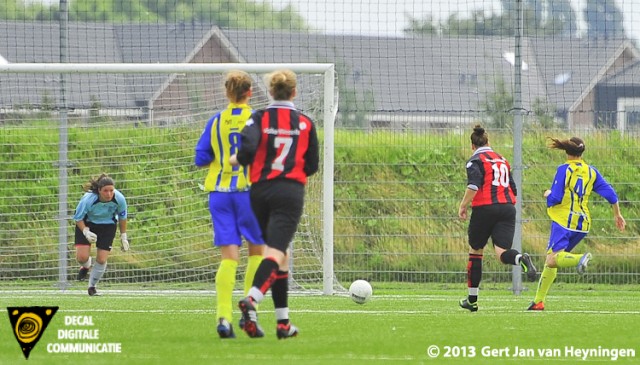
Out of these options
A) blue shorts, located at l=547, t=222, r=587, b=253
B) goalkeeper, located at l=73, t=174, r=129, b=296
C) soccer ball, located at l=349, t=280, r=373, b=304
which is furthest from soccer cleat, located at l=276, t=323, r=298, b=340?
→ goalkeeper, located at l=73, t=174, r=129, b=296

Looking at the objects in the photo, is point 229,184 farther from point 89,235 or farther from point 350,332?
point 89,235

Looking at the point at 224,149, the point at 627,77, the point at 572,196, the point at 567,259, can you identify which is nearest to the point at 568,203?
the point at 572,196

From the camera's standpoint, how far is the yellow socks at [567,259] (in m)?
12.2

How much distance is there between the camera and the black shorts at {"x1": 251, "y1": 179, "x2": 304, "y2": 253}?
836 cm

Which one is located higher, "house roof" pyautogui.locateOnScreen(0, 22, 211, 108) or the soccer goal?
"house roof" pyautogui.locateOnScreen(0, 22, 211, 108)

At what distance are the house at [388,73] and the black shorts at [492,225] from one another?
384 centimetres

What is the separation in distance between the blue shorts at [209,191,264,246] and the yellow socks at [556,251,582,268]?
4.43 m

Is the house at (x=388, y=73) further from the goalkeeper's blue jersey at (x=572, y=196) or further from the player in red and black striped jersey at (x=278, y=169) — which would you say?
the player in red and black striped jersey at (x=278, y=169)

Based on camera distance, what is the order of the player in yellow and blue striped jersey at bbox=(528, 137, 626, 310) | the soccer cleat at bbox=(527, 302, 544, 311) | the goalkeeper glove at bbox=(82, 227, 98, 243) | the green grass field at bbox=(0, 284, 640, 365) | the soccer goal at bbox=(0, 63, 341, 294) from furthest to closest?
the soccer goal at bbox=(0, 63, 341, 294), the goalkeeper glove at bbox=(82, 227, 98, 243), the player in yellow and blue striped jersey at bbox=(528, 137, 626, 310), the soccer cleat at bbox=(527, 302, 544, 311), the green grass field at bbox=(0, 284, 640, 365)

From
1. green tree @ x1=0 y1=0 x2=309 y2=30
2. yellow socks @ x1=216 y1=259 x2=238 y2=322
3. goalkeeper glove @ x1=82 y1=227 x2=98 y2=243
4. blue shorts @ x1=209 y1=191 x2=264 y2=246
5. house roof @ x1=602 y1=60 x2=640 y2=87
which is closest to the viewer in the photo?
yellow socks @ x1=216 y1=259 x2=238 y2=322

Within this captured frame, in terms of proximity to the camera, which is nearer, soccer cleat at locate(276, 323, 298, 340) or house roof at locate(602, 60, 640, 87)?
soccer cleat at locate(276, 323, 298, 340)

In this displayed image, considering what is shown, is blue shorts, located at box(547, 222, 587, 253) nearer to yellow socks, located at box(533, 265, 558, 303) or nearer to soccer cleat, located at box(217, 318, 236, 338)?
yellow socks, located at box(533, 265, 558, 303)

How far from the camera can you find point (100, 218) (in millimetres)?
14914

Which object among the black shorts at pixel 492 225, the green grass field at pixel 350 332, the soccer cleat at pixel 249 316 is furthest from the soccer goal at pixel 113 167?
the soccer cleat at pixel 249 316
